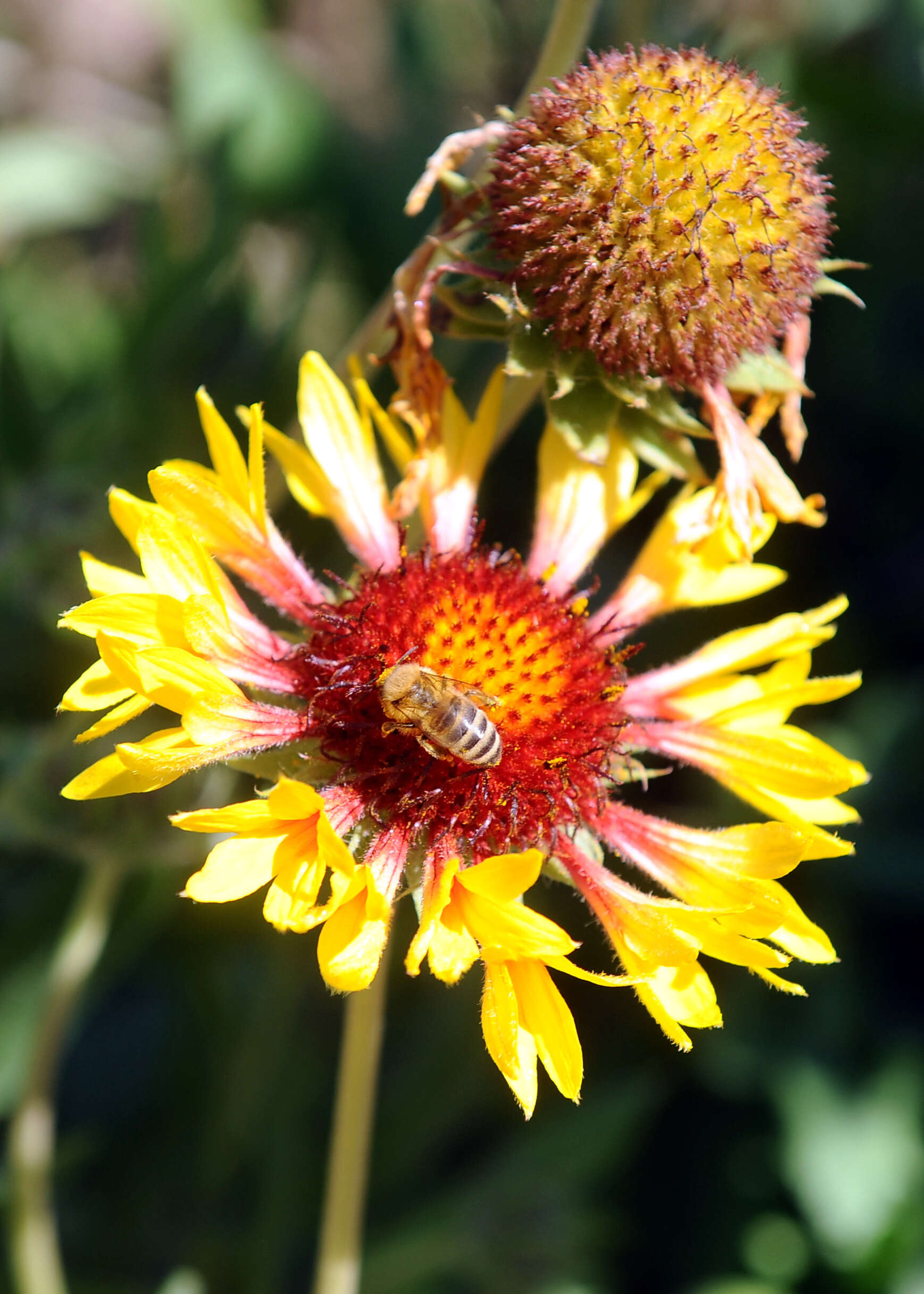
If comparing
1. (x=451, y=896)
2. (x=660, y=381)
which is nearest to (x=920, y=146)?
(x=660, y=381)

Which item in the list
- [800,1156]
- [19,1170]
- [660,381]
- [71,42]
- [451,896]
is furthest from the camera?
[71,42]

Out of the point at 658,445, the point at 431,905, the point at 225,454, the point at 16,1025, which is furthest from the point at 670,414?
the point at 16,1025

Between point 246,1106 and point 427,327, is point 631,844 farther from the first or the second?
point 246,1106

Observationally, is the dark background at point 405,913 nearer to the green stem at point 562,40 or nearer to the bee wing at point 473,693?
the bee wing at point 473,693

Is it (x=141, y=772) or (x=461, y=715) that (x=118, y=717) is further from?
(x=461, y=715)

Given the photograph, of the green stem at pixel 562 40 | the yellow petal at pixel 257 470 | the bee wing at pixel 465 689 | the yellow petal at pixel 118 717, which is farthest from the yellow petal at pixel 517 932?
the green stem at pixel 562 40

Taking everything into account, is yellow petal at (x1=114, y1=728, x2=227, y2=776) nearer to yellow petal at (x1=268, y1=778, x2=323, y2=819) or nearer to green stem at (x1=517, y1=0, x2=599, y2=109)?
yellow petal at (x1=268, y1=778, x2=323, y2=819)

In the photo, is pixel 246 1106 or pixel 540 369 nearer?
pixel 540 369
